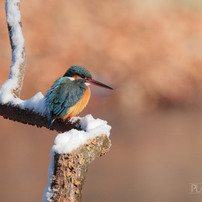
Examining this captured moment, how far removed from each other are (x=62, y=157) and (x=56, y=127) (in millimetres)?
710

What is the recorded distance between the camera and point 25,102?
6.05ft

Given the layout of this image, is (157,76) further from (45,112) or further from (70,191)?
(70,191)

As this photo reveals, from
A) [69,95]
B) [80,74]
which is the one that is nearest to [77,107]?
[69,95]

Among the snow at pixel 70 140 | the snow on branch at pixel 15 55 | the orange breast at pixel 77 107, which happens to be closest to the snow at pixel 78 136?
the snow at pixel 70 140

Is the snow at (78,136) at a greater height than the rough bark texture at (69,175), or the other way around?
the snow at (78,136)

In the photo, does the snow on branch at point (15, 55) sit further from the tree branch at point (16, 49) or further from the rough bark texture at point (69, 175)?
the rough bark texture at point (69, 175)

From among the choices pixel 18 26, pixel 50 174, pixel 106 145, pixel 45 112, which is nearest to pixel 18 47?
pixel 18 26

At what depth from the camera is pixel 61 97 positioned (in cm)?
203

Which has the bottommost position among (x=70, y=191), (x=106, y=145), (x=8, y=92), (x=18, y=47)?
(x=70, y=191)

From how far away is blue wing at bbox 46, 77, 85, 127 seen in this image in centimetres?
188

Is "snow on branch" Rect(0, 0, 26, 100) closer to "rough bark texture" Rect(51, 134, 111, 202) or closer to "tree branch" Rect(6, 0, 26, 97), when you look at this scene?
"tree branch" Rect(6, 0, 26, 97)

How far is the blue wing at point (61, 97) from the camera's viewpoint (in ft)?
6.16

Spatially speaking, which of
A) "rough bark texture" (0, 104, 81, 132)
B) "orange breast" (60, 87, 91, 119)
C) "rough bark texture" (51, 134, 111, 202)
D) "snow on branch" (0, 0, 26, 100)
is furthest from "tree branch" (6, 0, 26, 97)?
"rough bark texture" (51, 134, 111, 202)

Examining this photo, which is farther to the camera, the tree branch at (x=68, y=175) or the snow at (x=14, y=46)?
the snow at (x=14, y=46)
